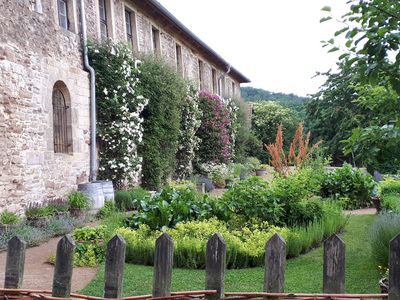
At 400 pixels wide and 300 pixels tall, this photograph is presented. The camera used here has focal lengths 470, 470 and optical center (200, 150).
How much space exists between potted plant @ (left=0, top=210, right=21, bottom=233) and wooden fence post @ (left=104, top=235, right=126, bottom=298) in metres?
6.26

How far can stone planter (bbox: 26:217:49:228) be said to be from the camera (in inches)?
335

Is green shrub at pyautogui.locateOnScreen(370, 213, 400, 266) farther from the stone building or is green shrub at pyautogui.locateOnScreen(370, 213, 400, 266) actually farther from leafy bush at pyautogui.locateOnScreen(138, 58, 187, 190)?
leafy bush at pyautogui.locateOnScreen(138, 58, 187, 190)

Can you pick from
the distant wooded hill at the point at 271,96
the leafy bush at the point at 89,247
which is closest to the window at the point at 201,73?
the leafy bush at the point at 89,247

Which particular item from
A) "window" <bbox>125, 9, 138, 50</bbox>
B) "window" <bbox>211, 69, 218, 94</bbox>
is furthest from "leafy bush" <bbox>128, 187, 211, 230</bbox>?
"window" <bbox>211, 69, 218, 94</bbox>

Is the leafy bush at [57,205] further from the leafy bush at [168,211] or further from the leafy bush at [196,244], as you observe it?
the leafy bush at [196,244]

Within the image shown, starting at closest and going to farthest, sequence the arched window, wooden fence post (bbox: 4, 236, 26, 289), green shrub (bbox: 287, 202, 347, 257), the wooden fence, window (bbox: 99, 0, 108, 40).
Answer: the wooden fence
wooden fence post (bbox: 4, 236, 26, 289)
green shrub (bbox: 287, 202, 347, 257)
the arched window
window (bbox: 99, 0, 108, 40)

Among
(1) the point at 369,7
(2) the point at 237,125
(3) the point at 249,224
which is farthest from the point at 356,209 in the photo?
(2) the point at 237,125

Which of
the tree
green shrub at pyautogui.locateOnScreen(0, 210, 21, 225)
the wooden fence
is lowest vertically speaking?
green shrub at pyautogui.locateOnScreen(0, 210, 21, 225)

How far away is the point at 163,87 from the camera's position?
13883 millimetres

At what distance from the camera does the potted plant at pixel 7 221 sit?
7.76m

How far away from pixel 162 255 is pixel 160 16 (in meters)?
15.3

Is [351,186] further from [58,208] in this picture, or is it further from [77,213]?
[58,208]

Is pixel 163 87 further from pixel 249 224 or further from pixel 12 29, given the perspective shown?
pixel 249 224

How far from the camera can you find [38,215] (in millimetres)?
8711
